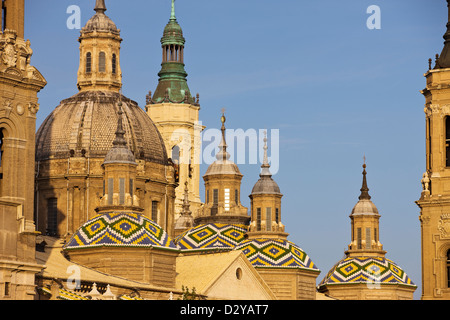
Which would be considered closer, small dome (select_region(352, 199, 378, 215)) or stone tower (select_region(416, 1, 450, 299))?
stone tower (select_region(416, 1, 450, 299))

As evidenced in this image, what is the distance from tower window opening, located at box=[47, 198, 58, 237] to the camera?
388ft

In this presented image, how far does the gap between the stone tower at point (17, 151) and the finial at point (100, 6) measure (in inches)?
1680

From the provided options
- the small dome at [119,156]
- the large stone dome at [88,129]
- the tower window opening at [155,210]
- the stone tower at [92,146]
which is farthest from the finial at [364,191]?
the small dome at [119,156]

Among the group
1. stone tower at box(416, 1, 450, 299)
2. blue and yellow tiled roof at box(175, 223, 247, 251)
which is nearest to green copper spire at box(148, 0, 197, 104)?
blue and yellow tiled roof at box(175, 223, 247, 251)

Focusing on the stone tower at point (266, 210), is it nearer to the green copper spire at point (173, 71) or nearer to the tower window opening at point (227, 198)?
the tower window opening at point (227, 198)

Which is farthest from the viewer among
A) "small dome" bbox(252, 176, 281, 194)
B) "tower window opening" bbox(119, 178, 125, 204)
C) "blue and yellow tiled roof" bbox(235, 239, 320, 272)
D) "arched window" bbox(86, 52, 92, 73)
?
"arched window" bbox(86, 52, 92, 73)

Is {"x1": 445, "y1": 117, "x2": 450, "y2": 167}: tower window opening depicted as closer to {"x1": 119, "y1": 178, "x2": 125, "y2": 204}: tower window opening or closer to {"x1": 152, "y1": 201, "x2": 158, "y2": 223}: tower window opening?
{"x1": 119, "y1": 178, "x2": 125, "y2": 204}: tower window opening

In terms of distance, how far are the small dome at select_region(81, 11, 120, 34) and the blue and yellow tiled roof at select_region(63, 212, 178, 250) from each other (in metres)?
21.7

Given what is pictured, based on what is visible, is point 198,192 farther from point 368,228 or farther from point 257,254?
point 257,254

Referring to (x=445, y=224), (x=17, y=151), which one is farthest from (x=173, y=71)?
(x=17, y=151)

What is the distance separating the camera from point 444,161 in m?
109

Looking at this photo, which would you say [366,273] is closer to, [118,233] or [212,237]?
[212,237]
